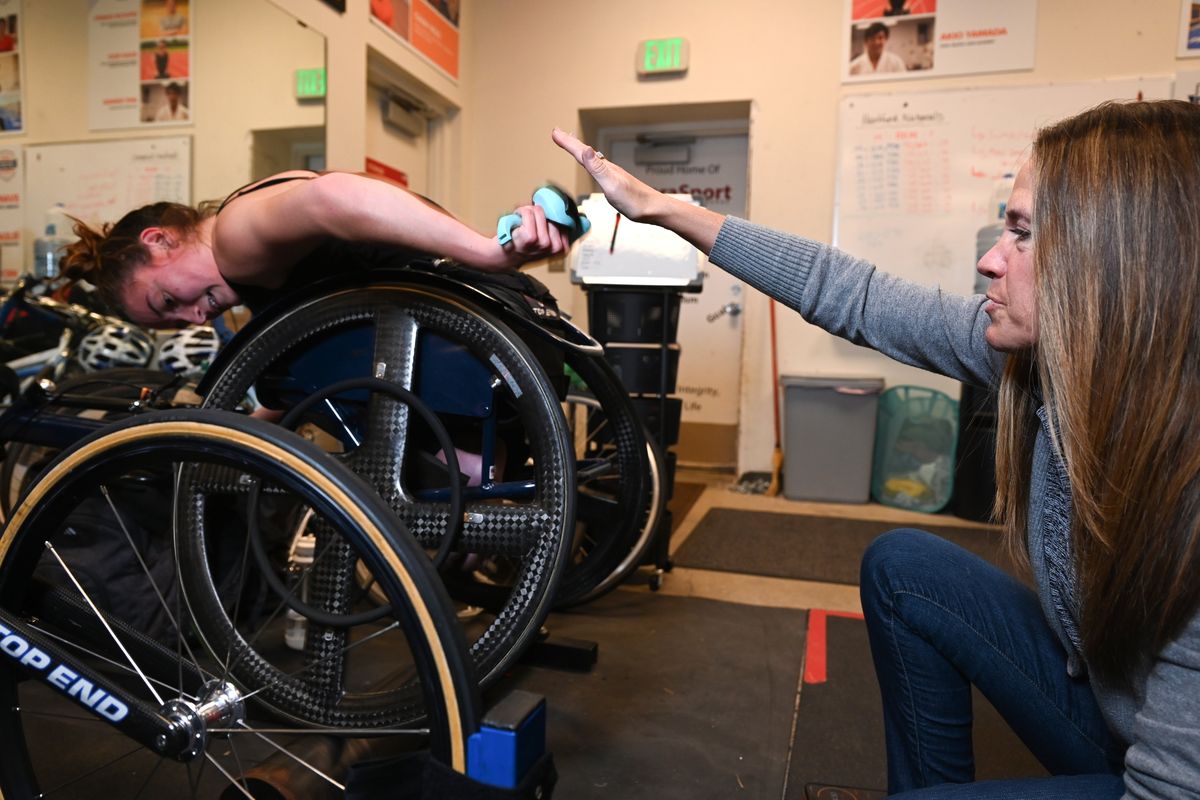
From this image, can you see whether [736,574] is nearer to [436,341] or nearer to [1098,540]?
[436,341]

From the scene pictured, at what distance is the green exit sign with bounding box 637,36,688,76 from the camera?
3.95 meters

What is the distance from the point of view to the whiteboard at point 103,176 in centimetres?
225

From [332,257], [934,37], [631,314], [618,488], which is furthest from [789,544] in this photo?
[934,37]

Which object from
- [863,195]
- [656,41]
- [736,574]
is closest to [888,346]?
[736,574]

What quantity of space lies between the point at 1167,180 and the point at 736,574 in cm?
201

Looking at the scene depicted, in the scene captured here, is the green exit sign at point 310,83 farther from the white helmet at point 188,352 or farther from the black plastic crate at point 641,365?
the black plastic crate at point 641,365

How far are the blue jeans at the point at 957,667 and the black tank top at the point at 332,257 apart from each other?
82 cm

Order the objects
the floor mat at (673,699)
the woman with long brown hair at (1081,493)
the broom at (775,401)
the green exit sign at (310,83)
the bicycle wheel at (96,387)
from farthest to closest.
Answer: the broom at (775,401) → the green exit sign at (310,83) → the bicycle wheel at (96,387) → the floor mat at (673,699) → the woman with long brown hair at (1081,493)

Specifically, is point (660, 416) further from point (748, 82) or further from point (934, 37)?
point (934, 37)

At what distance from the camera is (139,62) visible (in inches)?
101

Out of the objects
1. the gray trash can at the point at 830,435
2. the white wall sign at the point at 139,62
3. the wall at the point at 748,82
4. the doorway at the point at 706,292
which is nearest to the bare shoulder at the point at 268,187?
the white wall sign at the point at 139,62

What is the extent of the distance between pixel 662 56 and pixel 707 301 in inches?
53.7

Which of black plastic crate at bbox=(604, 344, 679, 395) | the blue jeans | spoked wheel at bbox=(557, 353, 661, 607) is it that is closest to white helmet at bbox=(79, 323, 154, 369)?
black plastic crate at bbox=(604, 344, 679, 395)

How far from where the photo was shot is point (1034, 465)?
2.81ft
